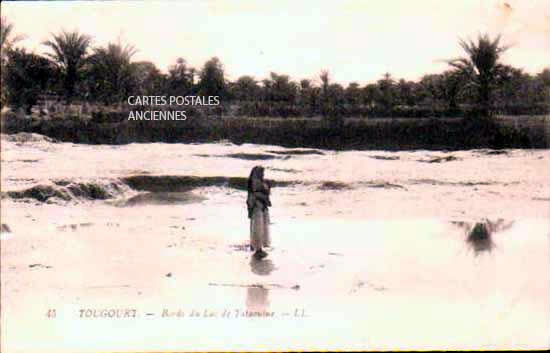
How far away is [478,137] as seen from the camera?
37.3 feet

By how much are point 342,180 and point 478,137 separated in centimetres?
251

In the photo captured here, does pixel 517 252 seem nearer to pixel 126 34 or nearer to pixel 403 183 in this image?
pixel 403 183

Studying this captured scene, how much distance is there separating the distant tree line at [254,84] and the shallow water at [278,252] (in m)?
0.87

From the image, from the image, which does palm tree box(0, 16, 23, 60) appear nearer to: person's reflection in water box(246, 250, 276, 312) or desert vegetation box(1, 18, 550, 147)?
desert vegetation box(1, 18, 550, 147)

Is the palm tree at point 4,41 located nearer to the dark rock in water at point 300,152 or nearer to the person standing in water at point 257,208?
the person standing in water at point 257,208

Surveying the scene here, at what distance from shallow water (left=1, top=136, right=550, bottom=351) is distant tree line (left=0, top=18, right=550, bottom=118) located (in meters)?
0.87

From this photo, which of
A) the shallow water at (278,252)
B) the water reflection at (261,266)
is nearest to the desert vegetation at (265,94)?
the shallow water at (278,252)

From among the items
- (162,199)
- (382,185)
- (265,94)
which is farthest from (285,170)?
(162,199)

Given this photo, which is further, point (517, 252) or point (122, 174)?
point (122, 174)

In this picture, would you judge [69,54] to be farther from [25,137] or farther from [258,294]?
[258,294]

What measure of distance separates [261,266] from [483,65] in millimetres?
4470

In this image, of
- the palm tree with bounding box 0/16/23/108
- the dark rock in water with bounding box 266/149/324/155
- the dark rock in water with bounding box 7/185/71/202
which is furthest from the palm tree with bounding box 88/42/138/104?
the dark rock in water with bounding box 266/149/324/155

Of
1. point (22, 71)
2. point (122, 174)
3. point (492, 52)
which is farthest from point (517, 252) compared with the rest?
point (22, 71)

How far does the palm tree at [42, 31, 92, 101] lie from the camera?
788cm
